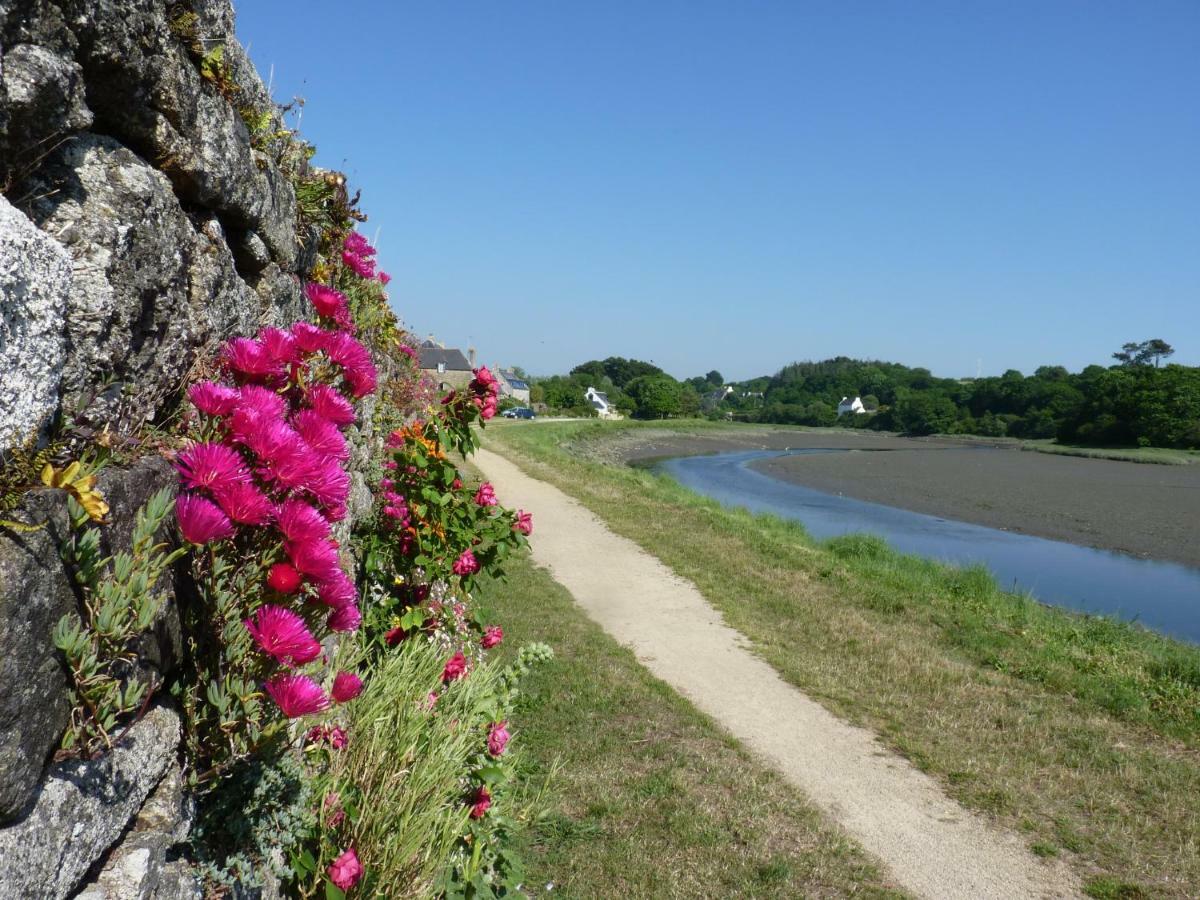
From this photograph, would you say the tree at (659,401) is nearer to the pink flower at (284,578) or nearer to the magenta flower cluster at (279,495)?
the magenta flower cluster at (279,495)

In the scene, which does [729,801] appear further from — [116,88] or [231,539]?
[116,88]

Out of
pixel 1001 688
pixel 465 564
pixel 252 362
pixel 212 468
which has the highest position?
pixel 252 362

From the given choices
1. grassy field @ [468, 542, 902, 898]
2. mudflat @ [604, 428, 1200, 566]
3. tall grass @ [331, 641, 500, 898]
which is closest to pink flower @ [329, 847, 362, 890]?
tall grass @ [331, 641, 500, 898]

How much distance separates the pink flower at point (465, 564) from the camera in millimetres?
4566

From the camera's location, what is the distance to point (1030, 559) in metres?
19.2

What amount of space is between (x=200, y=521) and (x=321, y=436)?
384mm

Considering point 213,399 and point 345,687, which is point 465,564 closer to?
point 345,687

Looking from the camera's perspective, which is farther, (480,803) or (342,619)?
(480,803)

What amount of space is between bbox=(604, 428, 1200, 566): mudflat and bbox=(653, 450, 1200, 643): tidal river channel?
1288 mm

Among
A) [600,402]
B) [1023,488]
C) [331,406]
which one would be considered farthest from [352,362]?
[600,402]

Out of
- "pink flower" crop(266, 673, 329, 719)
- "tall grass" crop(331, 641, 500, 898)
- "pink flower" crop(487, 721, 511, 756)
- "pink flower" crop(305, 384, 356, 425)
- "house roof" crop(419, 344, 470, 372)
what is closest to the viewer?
"pink flower" crop(266, 673, 329, 719)

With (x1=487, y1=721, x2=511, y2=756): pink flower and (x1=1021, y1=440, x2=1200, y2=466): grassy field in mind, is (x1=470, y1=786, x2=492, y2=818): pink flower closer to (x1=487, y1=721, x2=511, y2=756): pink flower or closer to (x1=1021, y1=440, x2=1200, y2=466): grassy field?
(x1=487, y1=721, x2=511, y2=756): pink flower

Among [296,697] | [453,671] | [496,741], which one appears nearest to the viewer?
[296,697]

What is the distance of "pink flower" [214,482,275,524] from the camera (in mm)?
1778
